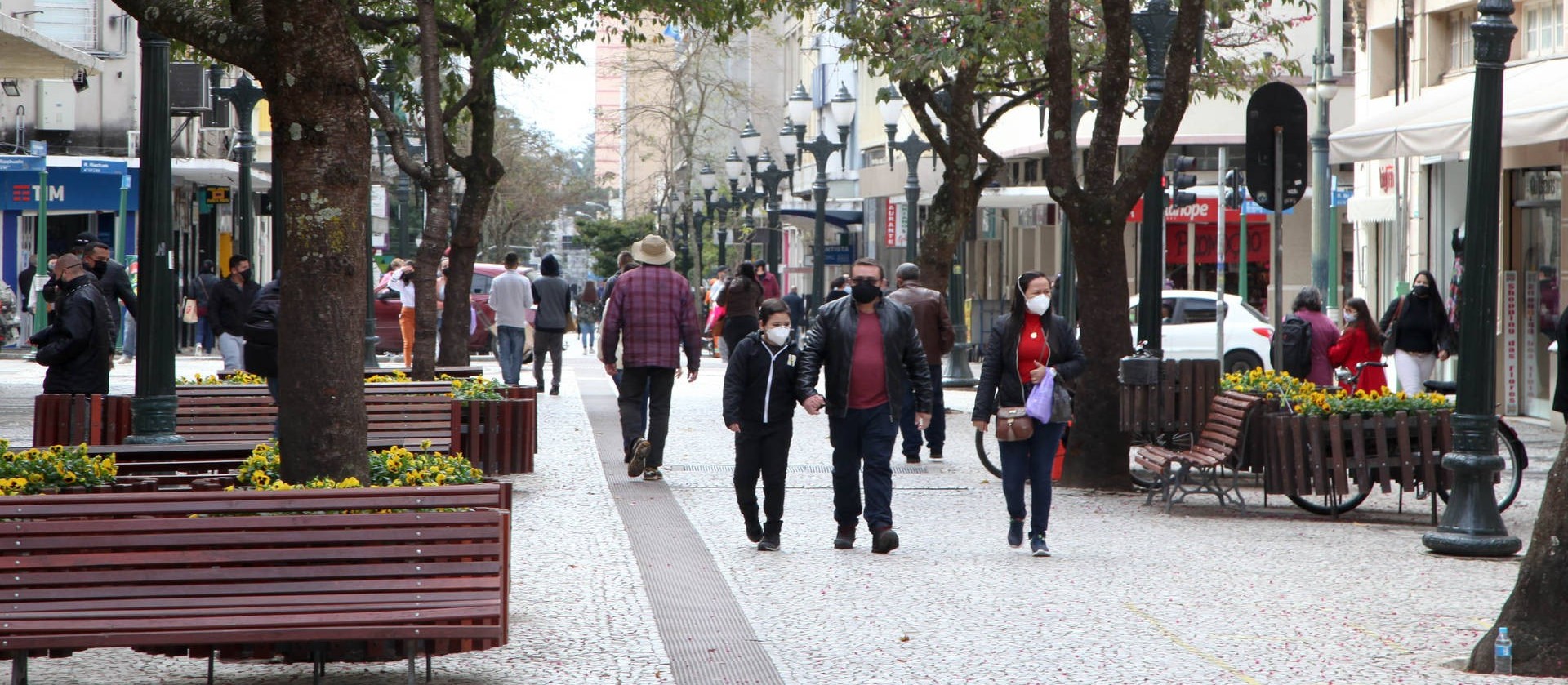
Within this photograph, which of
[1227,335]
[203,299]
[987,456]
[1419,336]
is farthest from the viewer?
[203,299]

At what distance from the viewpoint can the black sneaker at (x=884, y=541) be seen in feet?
33.1

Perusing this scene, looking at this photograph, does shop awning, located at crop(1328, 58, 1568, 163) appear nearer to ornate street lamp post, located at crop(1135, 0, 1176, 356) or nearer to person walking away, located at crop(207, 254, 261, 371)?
ornate street lamp post, located at crop(1135, 0, 1176, 356)

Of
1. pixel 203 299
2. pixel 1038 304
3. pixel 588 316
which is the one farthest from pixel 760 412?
pixel 588 316

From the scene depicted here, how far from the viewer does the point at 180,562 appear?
608 cm

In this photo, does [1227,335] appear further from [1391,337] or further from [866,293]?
[866,293]

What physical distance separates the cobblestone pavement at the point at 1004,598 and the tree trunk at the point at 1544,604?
22cm

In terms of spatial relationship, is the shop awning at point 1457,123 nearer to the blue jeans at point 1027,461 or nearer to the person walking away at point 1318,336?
the person walking away at point 1318,336

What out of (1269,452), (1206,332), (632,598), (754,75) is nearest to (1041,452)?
(1269,452)

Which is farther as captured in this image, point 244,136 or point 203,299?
point 203,299

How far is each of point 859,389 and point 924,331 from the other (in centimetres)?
463

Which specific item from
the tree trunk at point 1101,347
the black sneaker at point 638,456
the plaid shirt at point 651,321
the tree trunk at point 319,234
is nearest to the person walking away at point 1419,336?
the tree trunk at point 1101,347

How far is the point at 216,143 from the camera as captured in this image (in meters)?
42.5

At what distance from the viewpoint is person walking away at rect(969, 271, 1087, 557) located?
10391 millimetres

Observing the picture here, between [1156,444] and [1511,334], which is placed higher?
[1511,334]
